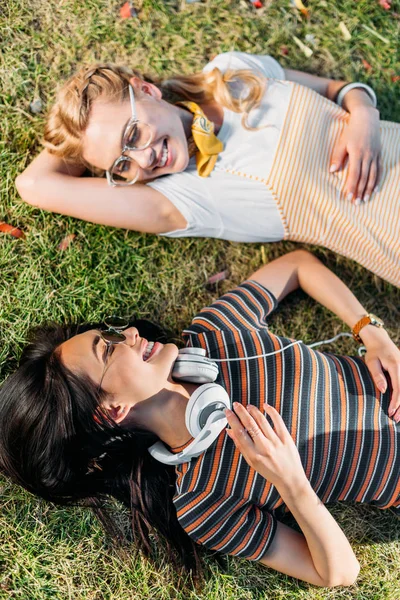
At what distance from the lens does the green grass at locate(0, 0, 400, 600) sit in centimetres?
340

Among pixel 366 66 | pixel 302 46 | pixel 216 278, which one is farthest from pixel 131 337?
pixel 366 66

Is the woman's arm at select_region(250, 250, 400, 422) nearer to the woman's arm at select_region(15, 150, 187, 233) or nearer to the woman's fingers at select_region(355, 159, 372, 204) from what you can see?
the woman's fingers at select_region(355, 159, 372, 204)

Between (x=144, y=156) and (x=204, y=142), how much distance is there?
39cm

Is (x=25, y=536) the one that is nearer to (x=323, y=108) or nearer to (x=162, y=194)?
(x=162, y=194)

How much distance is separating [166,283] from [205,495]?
1434mm

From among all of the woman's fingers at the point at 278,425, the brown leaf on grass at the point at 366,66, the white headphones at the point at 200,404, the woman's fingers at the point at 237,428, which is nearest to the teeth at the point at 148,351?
the white headphones at the point at 200,404

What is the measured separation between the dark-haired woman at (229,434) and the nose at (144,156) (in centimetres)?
89

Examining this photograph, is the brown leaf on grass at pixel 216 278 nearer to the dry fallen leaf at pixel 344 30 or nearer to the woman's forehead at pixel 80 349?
the woman's forehead at pixel 80 349

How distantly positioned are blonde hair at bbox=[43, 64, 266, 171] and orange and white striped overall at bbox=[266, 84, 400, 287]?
284 mm

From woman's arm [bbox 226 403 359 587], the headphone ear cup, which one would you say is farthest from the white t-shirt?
woman's arm [bbox 226 403 359 587]

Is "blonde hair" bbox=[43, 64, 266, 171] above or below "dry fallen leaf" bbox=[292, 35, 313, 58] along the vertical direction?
below

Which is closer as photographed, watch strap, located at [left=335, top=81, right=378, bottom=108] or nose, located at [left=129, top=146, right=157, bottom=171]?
nose, located at [left=129, top=146, right=157, bottom=171]

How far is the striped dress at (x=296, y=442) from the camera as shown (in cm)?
288

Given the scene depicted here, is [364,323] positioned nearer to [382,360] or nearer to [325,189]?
[382,360]
